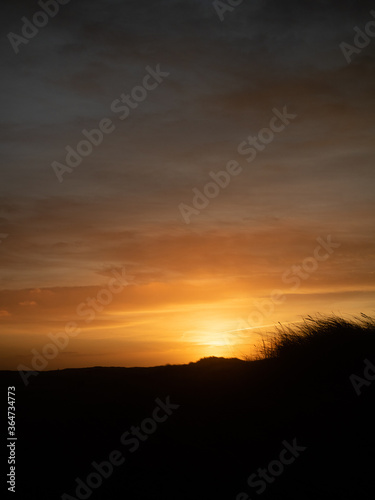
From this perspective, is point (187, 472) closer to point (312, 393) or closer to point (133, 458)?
point (133, 458)

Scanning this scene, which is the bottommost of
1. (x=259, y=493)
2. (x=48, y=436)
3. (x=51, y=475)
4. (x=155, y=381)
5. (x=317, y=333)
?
(x=259, y=493)

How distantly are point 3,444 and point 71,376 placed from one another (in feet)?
11.6

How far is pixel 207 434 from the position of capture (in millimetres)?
4762

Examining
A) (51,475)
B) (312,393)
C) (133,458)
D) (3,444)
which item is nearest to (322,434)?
(312,393)

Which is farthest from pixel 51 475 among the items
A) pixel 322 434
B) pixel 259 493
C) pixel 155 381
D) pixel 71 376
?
pixel 71 376

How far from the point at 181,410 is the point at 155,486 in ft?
5.57

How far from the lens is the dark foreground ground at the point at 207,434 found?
384 cm

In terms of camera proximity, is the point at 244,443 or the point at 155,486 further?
the point at 244,443

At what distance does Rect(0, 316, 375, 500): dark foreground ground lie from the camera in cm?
384

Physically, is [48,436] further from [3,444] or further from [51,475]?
[51,475]

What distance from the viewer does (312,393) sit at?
244 inches

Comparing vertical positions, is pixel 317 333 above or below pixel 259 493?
above

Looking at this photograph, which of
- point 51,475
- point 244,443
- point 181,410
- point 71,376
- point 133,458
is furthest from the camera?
point 71,376

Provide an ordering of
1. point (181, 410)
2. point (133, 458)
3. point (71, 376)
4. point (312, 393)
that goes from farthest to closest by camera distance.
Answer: point (71, 376) < point (312, 393) < point (181, 410) < point (133, 458)
